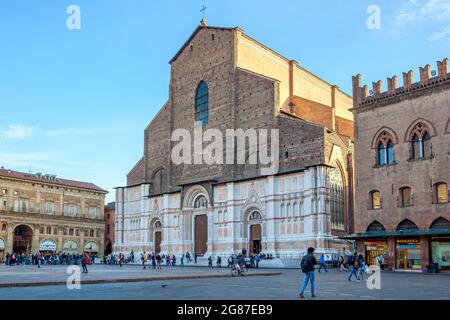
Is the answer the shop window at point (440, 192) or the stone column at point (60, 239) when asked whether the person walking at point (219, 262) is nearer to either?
the shop window at point (440, 192)

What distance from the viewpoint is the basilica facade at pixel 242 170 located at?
4344 centimetres

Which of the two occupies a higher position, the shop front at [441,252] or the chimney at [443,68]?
Result: the chimney at [443,68]

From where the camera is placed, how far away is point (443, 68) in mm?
32688

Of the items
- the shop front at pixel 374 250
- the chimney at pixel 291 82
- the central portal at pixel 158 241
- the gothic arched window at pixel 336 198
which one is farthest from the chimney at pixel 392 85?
the central portal at pixel 158 241

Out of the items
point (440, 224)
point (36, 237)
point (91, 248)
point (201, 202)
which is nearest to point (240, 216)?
point (201, 202)

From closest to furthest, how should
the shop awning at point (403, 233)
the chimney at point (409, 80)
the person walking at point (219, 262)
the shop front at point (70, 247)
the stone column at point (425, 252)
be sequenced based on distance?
1. the shop awning at point (403, 233)
2. the stone column at point (425, 252)
3. the chimney at point (409, 80)
4. the person walking at point (219, 262)
5. the shop front at point (70, 247)

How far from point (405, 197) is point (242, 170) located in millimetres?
17344

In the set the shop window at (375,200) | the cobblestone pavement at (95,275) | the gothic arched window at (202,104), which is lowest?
the cobblestone pavement at (95,275)

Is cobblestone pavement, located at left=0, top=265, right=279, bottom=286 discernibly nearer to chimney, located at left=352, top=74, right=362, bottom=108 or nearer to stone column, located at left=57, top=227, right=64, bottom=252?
chimney, located at left=352, top=74, right=362, bottom=108

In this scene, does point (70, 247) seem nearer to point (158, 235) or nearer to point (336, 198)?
point (158, 235)

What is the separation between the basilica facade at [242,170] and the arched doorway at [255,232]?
0.09 meters

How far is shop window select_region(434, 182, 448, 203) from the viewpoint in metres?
31.9

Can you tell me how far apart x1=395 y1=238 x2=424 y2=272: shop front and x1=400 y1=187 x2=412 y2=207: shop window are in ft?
7.29
